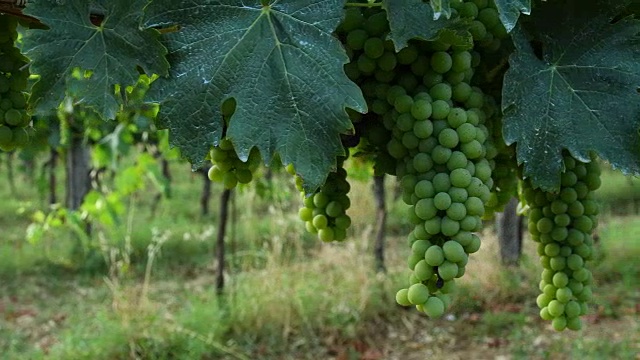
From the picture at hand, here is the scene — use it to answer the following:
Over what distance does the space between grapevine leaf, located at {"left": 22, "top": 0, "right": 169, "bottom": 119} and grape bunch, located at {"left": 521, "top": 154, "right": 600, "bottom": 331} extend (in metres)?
A: 0.49

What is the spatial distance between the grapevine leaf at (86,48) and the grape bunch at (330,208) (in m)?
0.26

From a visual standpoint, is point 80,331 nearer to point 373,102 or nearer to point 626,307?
point 626,307

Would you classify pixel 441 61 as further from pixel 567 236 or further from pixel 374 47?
pixel 567 236

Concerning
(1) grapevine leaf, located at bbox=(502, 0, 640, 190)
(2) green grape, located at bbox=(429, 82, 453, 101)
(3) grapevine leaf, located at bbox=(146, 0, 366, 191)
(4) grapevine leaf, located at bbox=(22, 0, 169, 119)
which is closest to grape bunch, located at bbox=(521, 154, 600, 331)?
(1) grapevine leaf, located at bbox=(502, 0, 640, 190)

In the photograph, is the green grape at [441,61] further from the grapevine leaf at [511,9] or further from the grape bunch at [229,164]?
the grape bunch at [229,164]

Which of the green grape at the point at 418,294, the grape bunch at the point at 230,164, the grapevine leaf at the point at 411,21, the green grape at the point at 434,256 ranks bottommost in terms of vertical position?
the green grape at the point at 418,294

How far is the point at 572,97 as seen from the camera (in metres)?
0.74

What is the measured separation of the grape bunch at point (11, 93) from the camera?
76 cm

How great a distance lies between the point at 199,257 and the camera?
7168 mm

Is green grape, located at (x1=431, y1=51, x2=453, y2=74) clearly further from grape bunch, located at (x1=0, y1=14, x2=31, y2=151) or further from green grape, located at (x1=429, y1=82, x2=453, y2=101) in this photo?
grape bunch, located at (x1=0, y1=14, x2=31, y2=151)

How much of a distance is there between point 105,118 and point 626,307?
5.06 m

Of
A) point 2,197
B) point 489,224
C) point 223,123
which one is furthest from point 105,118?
point 2,197

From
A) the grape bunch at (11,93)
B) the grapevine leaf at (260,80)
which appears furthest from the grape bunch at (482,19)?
the grape bunch at (11,93)

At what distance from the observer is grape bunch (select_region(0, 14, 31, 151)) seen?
764 millimetres
